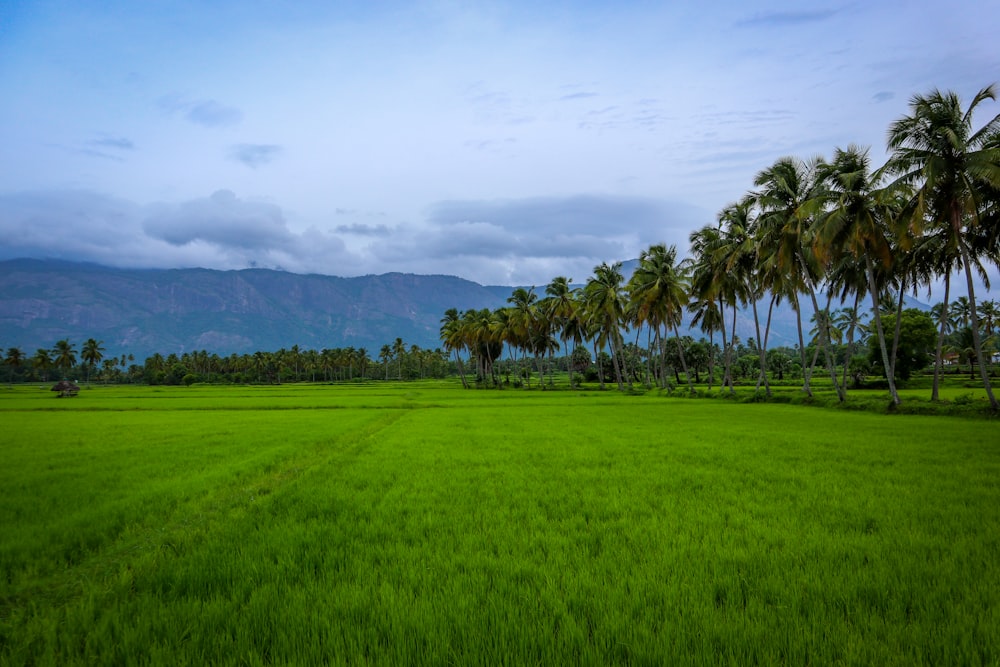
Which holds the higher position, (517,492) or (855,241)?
(855,241)

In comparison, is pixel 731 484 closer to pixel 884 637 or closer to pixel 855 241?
pixel 884 637

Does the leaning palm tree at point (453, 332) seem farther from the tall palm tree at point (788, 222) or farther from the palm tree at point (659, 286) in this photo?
the tall palm tree at point (788, 222)

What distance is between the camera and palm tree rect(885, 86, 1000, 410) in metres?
19.3

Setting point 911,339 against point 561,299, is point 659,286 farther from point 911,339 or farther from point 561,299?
point 911,339

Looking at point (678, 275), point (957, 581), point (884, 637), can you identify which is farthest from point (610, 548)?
point (678, 275)

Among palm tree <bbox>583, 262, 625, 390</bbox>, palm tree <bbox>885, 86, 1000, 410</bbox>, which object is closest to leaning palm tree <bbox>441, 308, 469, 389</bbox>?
palm tree <bbox>583, 262, 625, 390</bbox>

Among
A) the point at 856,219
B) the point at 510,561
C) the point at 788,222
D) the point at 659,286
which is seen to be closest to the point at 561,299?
the point at 659,286

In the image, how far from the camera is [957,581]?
14.2ft

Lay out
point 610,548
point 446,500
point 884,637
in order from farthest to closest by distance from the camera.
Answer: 1. point 446,500
2. point 610,548
3. point 884,637

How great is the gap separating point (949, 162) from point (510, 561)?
1025 inches

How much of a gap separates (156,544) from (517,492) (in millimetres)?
5308

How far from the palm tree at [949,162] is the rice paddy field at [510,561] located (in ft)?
44.1

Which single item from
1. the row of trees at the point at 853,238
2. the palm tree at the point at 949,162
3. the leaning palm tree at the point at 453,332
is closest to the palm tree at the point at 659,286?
the row of trees at the point at 853,238

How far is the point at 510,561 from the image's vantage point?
5.12 metres
